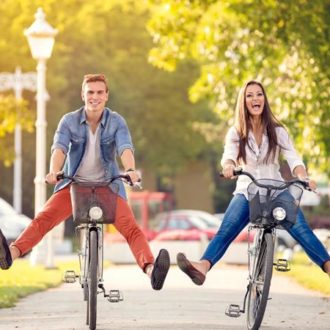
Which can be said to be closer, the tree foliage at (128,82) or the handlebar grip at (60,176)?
the handlebar grip at (60,176)

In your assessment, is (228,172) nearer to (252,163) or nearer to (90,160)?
(252,163)

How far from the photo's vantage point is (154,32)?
81.2ft

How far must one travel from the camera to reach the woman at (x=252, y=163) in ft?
35.4

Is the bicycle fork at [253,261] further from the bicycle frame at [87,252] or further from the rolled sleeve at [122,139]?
the rolled sleeve at [122,139]

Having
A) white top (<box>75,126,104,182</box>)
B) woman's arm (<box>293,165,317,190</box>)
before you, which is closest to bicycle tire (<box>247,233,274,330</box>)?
woman's arm (<box>293,165,317,190</box>)

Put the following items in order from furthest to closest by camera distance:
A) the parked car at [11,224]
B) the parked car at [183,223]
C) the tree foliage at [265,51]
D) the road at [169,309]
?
the parked car at [183,223]
the parked car at [11,224]
the tree foliage at [265,51]
the road at [169,309]

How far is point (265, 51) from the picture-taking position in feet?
78.0

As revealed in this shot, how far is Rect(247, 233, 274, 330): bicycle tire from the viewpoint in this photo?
1028 centimetres

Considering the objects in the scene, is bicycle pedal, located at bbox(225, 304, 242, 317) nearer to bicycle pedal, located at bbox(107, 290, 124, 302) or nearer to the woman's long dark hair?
bicycle pedal, located at bbox(107, 290, 124, 302)

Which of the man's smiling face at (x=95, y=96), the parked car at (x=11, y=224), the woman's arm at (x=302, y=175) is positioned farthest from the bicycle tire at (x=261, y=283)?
the parked car at (x=11, y=224)

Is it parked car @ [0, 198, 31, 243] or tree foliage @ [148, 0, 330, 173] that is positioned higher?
tree foliage @ [148, 0, 330, 173]

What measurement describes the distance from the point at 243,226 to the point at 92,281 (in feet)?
3.76

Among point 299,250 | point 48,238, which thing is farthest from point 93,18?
point 48,238

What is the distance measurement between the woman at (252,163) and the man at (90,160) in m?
0.42
